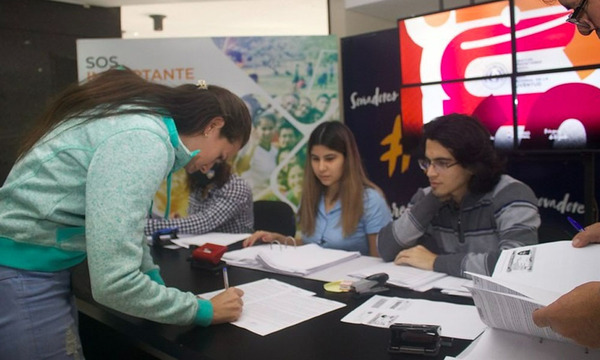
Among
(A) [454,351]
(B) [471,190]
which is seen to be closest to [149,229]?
(B) [471,190]

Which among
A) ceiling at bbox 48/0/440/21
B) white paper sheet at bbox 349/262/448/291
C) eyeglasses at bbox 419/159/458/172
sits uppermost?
ceiling at bbox 48/0/440/21

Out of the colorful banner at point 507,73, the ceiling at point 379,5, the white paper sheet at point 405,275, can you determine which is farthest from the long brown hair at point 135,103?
the ceiling at point 379,5

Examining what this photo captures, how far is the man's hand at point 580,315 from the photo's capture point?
32.2 inches

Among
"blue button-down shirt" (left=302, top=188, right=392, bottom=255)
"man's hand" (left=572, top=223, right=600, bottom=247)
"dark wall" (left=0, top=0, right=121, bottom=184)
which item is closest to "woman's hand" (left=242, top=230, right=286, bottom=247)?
"blue button-down shirt" (left=302, top=188, right=392, bottom=255)

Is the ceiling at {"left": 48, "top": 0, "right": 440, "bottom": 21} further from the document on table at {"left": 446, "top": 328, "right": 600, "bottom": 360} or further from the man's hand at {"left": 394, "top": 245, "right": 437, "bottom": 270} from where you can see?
the document on table at {"left": 446, "top": 328, "right": 600, "bottom": 360}

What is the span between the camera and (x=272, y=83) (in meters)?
4.02

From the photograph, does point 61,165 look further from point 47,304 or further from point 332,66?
point 332,66

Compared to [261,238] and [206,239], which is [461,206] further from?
[206,239]

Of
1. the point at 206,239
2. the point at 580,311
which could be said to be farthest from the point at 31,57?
the point at 580,311

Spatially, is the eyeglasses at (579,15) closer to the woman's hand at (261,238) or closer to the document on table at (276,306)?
the document on table at (276,306)

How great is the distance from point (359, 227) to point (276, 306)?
3.82ft

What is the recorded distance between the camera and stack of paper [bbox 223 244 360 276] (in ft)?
5.71

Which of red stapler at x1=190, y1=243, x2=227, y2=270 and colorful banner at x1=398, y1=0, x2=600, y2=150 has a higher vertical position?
colorful banner at x1=398, y1=0, x2=600, y2=150

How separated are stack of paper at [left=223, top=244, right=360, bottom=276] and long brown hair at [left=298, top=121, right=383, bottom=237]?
44 cm
